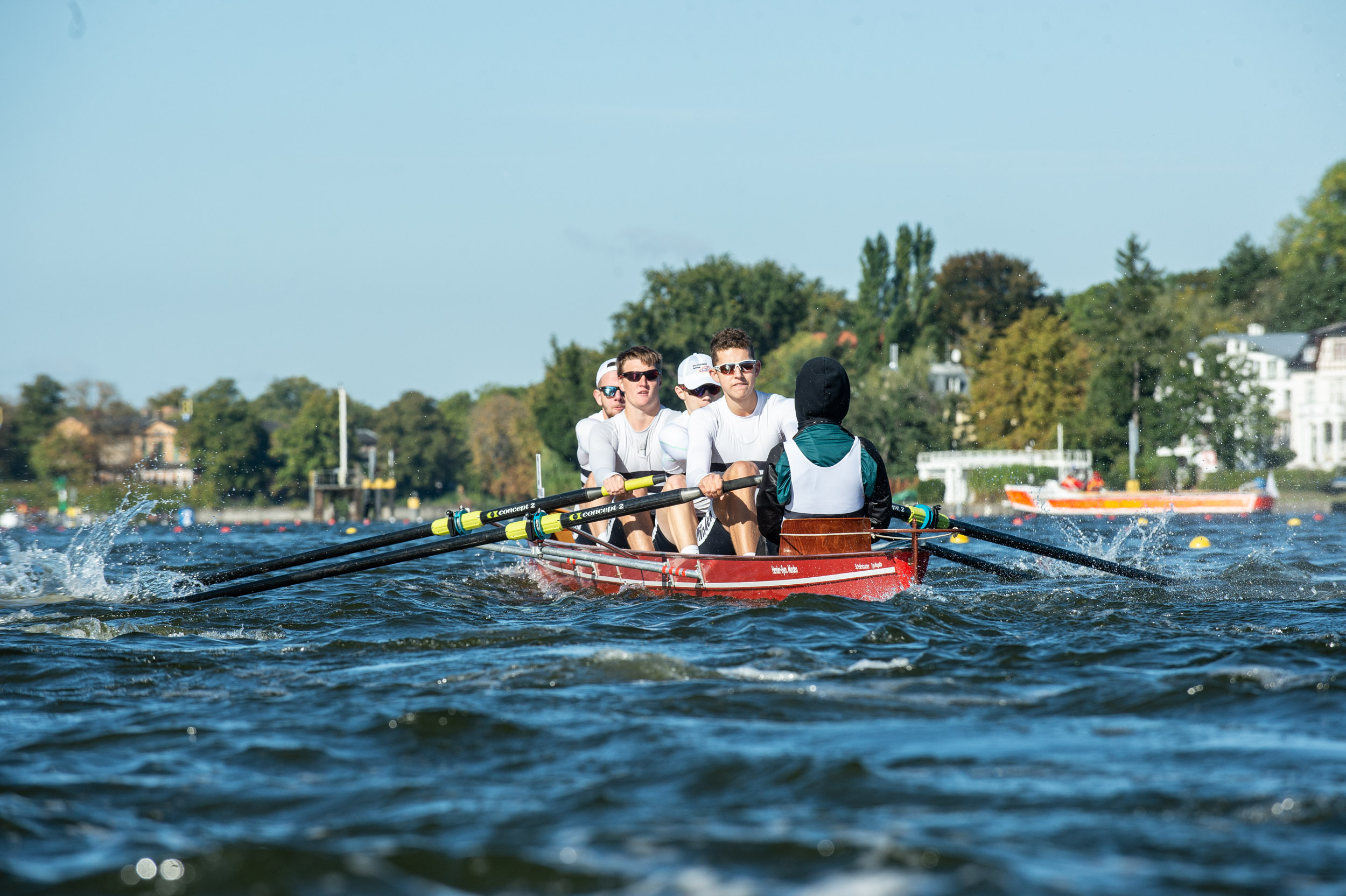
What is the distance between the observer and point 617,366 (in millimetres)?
10469

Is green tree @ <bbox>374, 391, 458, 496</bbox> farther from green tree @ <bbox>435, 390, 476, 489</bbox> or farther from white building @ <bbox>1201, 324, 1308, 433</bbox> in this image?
white building @ <bbox>1201, 324, 1308, 433</bbox>

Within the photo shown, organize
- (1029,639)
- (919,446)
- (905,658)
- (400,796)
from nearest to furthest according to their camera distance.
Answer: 1. (400,796)
2. (905,658)
3. (1029,639)
4. (919,446)

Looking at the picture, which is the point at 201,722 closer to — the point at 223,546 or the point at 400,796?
the point at 400,796

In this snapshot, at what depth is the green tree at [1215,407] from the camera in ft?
159

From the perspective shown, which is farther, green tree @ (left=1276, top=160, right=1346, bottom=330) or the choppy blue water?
green tree @ (left=1276, top=160, right=1346, bottom=330)

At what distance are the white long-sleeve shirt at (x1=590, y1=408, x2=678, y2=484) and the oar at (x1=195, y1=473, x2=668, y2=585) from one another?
0.23m

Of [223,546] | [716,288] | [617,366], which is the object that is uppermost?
[716,288]

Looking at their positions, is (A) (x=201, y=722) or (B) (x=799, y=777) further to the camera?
(A) (x=201, y=722)

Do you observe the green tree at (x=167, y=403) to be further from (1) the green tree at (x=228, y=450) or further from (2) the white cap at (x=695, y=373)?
(2) the white cap at (x=695, y=373)

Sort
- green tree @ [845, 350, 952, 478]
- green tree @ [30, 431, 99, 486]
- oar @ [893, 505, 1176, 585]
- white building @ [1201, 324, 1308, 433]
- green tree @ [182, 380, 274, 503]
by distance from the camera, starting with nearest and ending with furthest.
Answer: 1. oar @ [893, 505, 1176, 585]
2. green tree @ [30, 431, 99, 486]
3. green tree @ [845, 350, 952, 478]
4. white building @ [1201, 324, 1308, 433]
5. green tree @ [182, 380, 274, 503]

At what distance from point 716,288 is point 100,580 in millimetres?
61110

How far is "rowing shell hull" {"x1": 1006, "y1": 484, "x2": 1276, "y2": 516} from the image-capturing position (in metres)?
35.9

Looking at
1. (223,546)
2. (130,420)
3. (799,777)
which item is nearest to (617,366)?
(799,777)

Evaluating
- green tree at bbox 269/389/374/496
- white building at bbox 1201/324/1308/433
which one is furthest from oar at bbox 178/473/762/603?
green tree at bbox 269/389/374/496
